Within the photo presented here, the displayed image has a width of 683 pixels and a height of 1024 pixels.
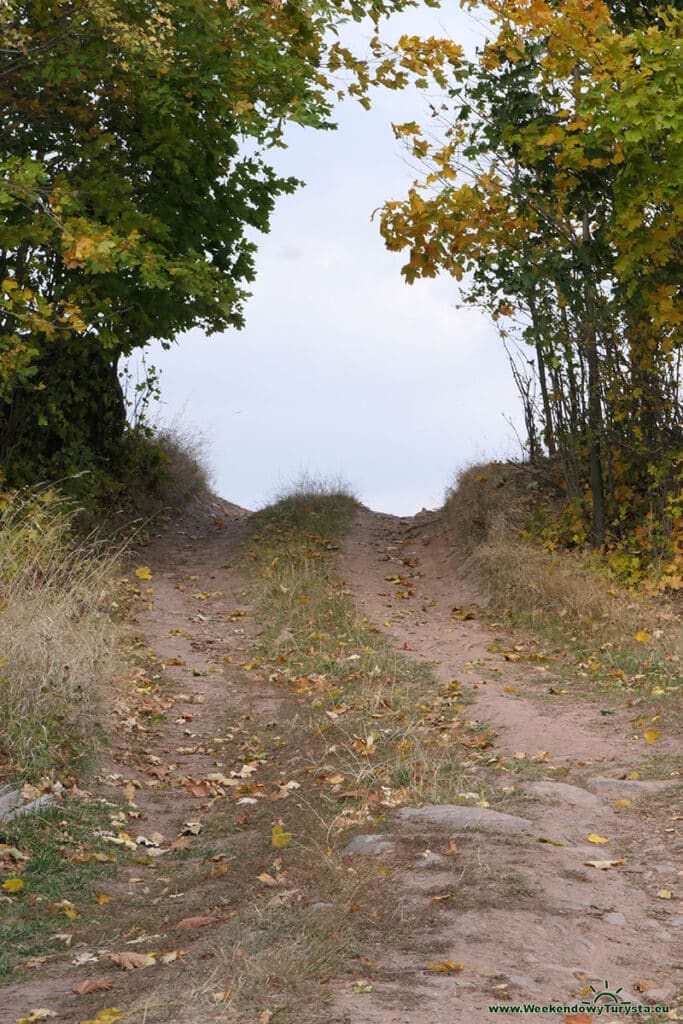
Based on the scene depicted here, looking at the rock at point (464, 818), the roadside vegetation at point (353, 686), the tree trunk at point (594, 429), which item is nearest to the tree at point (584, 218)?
the tree trunk at point (594, 429)

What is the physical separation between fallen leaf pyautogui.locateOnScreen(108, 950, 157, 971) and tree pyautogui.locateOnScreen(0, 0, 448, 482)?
770cm

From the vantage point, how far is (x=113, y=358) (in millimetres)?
17734

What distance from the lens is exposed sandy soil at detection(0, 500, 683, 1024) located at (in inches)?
166

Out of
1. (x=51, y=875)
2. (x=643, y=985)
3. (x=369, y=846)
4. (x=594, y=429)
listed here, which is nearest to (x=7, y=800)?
(x=51, y=875)

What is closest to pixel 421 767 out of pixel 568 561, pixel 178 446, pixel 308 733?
pixel 308 733

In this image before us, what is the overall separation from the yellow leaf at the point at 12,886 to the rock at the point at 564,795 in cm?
296

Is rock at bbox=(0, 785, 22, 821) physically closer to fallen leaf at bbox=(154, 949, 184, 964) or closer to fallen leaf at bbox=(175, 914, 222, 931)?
fallen leaf at bbox=(175, 914, 222, 931)

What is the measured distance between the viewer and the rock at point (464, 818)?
19.0 ft

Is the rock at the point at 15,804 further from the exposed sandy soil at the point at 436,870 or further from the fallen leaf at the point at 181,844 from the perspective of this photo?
the fallen leaf at the point at 181,844

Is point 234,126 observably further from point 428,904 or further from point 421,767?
point 428,904

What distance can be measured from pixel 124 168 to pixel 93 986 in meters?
12.4

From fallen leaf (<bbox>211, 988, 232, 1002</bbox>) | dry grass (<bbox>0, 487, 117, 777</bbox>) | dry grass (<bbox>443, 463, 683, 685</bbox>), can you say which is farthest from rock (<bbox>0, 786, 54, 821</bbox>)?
A: dry grass (<bbox>443, 463, 683, 685</bbox>)

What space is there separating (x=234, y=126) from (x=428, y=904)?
12542 millimetres

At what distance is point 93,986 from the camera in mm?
4641
